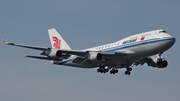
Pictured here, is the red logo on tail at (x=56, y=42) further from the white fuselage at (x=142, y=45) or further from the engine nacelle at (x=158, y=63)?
the engine nacelle at (x=158, y=63)

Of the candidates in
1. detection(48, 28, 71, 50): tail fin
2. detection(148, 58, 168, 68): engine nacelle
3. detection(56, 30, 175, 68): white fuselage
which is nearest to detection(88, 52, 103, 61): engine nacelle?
detection(56, 30, 175, 68): white fuselage

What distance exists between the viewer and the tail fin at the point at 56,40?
91875mm

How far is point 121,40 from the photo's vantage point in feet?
254

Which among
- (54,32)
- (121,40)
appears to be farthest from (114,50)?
(54,32)

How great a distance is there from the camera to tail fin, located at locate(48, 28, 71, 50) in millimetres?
91875

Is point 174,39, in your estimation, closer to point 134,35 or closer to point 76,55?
point 134,35

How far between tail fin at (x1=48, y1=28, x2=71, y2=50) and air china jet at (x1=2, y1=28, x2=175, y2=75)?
7.25m

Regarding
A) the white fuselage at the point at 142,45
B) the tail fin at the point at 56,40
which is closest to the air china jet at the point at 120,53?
the white fuselage at the point at 142,45

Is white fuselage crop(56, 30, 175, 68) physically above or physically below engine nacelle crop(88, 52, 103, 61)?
above

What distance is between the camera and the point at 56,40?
93.3m

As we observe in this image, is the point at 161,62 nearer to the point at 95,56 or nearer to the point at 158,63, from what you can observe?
the point at 158,63

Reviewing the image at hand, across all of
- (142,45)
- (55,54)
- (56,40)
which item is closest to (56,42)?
(56,40)

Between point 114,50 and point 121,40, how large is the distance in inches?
73.5

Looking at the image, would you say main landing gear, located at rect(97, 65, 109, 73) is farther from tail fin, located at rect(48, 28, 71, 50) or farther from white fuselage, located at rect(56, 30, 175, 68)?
tail fin, located at rect(48, 28, 71, 50)
